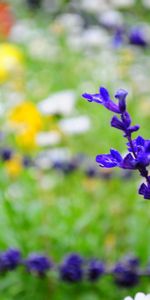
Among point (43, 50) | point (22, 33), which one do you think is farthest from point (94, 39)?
point (22, 33)

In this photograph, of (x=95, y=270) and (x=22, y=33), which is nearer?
(x=95, y=270)

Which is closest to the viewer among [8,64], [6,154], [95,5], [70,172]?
[6,154]

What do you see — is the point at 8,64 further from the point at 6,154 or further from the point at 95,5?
the point at 6,154

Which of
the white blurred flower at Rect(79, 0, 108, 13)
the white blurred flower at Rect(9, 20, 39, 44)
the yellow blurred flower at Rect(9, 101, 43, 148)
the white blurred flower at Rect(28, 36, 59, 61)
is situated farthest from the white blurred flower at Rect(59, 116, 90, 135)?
the white blurred flower at Rect(9, 20, 39, 44)

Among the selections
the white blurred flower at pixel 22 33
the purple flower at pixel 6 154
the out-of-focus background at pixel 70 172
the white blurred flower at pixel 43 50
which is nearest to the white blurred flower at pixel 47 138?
the out-of-focus background at pixel 70 172

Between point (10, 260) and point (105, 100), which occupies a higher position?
point (10, 260)

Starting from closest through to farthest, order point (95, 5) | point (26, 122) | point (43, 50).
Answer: point (26, 122), point (43, 50), point (95, 5)

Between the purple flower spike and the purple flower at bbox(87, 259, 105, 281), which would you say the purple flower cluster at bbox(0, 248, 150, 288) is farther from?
the purple flower spike

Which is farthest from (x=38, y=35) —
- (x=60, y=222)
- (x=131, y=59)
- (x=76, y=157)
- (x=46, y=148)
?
(x=60, y=222)
